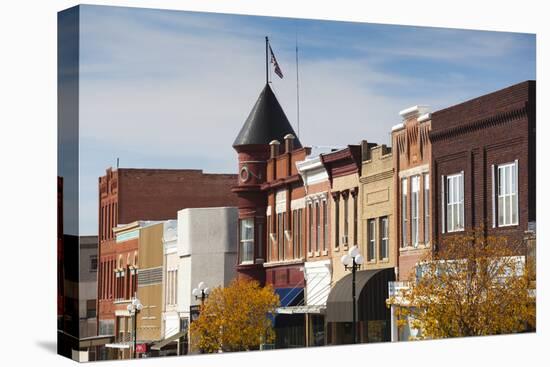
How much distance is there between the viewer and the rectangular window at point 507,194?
32.4m

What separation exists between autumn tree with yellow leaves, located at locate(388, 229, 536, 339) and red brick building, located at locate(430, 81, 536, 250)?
1.80 feet

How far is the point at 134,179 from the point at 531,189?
952 cm

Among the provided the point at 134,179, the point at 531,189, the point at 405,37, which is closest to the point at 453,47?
the point at 405,37

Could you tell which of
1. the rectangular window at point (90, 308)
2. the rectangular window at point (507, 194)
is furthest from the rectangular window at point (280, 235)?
the rectangular window at point (90, 308)

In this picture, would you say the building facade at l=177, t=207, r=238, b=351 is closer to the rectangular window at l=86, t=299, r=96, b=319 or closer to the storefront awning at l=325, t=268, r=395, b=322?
the rectangular window at l=86, t=299, r=96, b=319

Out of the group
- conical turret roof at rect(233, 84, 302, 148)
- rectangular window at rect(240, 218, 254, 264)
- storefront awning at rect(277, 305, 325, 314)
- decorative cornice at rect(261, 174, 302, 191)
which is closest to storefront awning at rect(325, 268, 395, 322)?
storefront awning at rect(277, 305, 325, 314)

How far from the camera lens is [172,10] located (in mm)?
28844

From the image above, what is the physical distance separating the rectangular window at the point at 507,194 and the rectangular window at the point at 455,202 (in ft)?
3.26

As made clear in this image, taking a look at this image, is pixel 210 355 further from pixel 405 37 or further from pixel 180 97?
pixel 405 37

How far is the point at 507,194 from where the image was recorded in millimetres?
32688

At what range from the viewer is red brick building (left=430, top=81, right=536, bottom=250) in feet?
106

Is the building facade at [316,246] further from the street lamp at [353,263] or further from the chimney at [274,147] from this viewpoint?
the chimney at [274,147]

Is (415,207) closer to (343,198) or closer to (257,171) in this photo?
(343,198)

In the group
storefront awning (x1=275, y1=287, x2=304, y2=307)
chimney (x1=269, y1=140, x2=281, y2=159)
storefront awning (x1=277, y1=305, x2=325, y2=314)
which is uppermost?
chimney (x1=269, y1=140, x2=281, y2=159)
